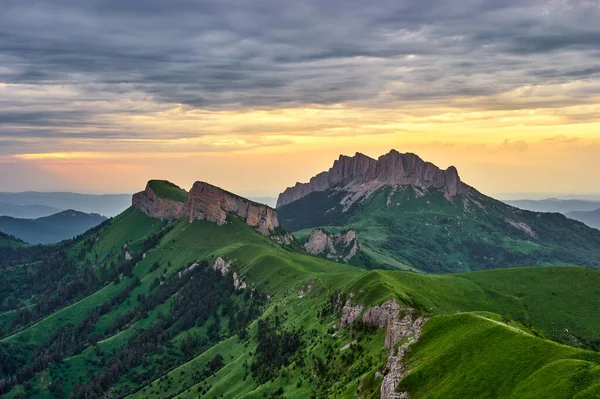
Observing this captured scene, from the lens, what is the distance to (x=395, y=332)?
12344cm

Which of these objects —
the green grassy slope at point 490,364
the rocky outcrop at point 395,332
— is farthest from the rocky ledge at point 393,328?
the green grassy slope at point 490,364

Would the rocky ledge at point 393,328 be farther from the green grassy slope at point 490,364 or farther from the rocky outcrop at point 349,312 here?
the green grassy slope at point 490,364

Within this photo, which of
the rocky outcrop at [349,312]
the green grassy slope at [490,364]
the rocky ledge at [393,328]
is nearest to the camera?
the green grassy slope at [490,364]

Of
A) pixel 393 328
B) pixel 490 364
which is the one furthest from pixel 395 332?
pixel 490 364

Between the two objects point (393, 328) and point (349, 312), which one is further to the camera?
point (349, 312)

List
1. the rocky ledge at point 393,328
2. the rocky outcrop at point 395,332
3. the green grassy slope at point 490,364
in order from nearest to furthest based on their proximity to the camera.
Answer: the green grassy slope at point 490,364 → the rocky outcrop at point 395,332 → the rocky ledge at point 393,328

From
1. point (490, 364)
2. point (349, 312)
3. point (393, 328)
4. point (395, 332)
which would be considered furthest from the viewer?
point (349, 312)

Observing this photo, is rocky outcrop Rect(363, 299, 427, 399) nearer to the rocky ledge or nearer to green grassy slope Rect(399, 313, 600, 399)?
the rocky ledge

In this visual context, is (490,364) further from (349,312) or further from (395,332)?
(349,312)

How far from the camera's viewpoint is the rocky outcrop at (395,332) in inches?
3772

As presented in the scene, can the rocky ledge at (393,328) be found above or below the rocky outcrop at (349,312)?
above

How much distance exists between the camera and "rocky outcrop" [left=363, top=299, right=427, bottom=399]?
9581cm

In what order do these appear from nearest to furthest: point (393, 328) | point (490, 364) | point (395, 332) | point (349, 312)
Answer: point (490, 364) → point (395, 332) → point (393, 328) → point (349, 312)

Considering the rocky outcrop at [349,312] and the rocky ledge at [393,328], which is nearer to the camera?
the rocky ledge at [393,328]
